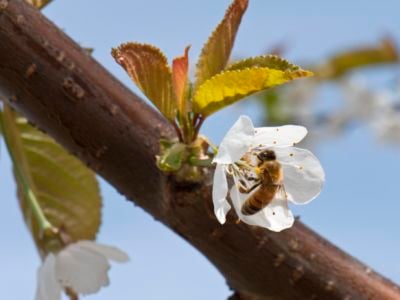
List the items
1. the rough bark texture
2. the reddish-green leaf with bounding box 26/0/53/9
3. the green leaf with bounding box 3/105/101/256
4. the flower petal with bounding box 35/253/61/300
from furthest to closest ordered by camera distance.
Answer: the green leaf with bounding box 3/105/101/256, the flower petal with bounding box 35/253/61/300, the reddish-green leaf with bounding box 26/0/53/9, the rough bark texture

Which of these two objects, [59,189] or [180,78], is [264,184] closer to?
[180,78]

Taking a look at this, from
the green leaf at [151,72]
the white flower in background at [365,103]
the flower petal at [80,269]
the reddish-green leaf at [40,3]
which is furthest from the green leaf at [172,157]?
the white flower in background at [365,103]

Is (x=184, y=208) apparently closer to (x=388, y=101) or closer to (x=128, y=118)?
(x=128, y=118)

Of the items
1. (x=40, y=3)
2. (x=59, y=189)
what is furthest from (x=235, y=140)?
(x=59, y=189)

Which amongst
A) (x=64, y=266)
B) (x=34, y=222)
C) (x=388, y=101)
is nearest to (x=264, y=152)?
(x=64, y=266)

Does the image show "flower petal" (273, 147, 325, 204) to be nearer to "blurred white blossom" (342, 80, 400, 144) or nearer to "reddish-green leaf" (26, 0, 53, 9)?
"reddish-green leaf" (26, 0, 53, 9)

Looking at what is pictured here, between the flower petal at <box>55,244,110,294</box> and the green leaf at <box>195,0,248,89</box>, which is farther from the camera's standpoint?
the flower petal at <box>55,244,110,294</box>

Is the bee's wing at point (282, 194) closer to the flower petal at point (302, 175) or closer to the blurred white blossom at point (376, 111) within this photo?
the flower petal at point (302, 175)

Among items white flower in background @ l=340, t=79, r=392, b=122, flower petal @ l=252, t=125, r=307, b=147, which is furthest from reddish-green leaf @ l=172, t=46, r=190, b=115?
white flower in background @ l=340, t=79, r=392, b=122
